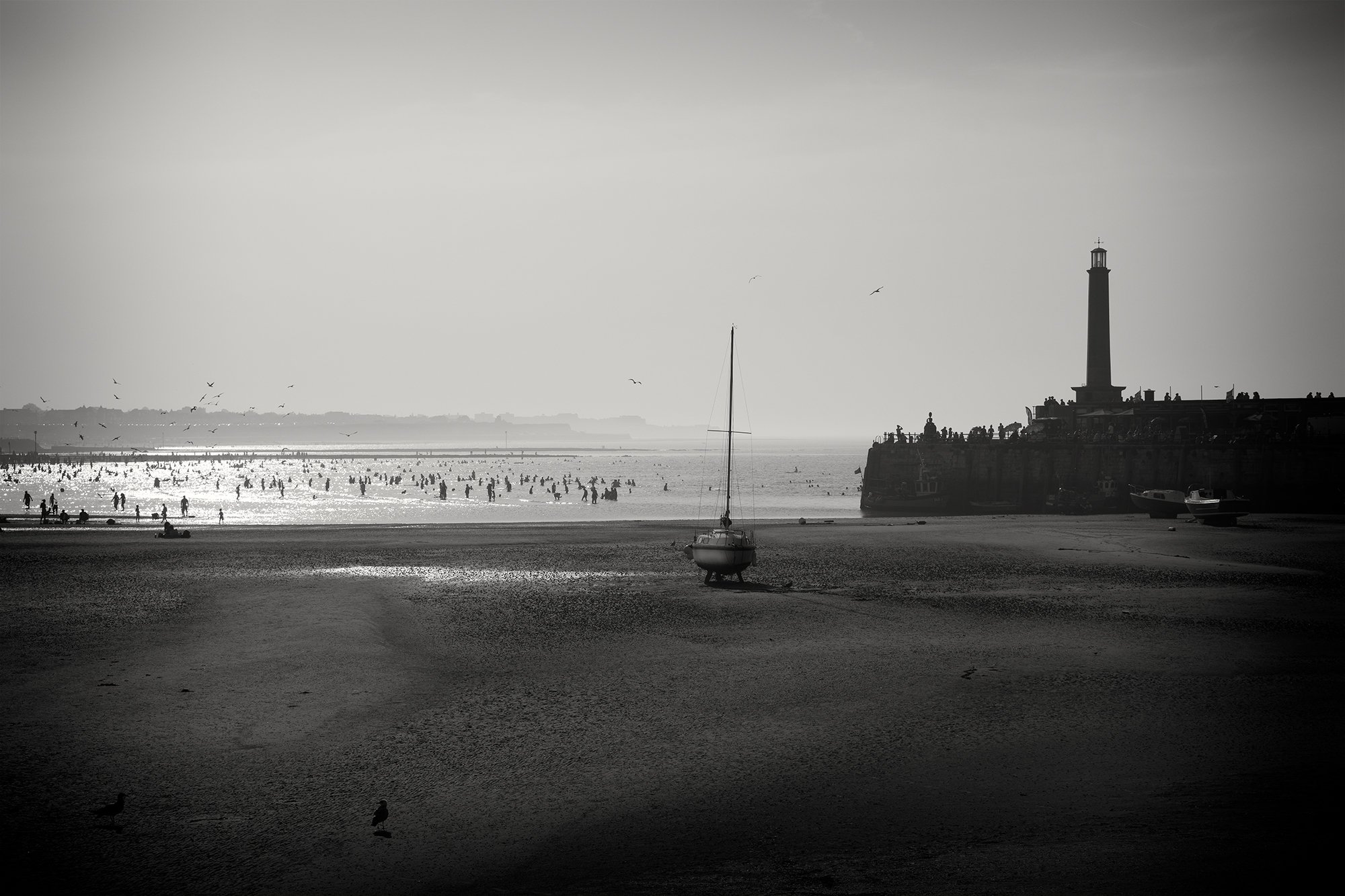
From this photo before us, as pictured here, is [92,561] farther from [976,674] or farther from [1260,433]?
[1260,433]

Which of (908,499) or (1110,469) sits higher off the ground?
(1110,469)

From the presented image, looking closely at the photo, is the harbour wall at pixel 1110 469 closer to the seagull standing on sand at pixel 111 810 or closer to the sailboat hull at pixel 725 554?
the sailboat hull at pixel 725 554

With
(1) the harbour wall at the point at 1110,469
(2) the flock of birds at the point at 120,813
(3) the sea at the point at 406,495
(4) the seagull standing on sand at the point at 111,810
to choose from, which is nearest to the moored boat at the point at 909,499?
(1) the harbour wall at the point at 1110,469

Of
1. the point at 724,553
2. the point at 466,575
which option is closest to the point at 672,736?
the point at 724,553

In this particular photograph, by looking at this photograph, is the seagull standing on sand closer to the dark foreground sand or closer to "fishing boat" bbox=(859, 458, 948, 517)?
the dark foreground sand

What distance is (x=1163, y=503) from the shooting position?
45.0m

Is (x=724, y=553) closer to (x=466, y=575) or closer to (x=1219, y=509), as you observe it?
→ (x=466, y=575)

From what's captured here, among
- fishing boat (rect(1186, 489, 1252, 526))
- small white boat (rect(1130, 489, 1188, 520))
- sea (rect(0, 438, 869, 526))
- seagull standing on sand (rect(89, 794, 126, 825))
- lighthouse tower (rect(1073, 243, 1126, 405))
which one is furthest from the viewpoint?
lighthouse tower (rect(1073, 243, 1126, 405))

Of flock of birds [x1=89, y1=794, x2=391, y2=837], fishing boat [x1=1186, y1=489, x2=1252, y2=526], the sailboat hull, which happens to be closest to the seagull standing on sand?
flock of birds [x1=89, y1=794, x2=391, y2=837]

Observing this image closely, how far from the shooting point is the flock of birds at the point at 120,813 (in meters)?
9.30

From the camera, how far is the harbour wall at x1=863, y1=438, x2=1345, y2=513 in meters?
52.9

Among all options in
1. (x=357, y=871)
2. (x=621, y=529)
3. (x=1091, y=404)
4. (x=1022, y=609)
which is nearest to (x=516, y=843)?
(x=357, y=871)

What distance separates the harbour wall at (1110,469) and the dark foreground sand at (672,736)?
33.9 metres

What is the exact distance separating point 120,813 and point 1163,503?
151 feet
